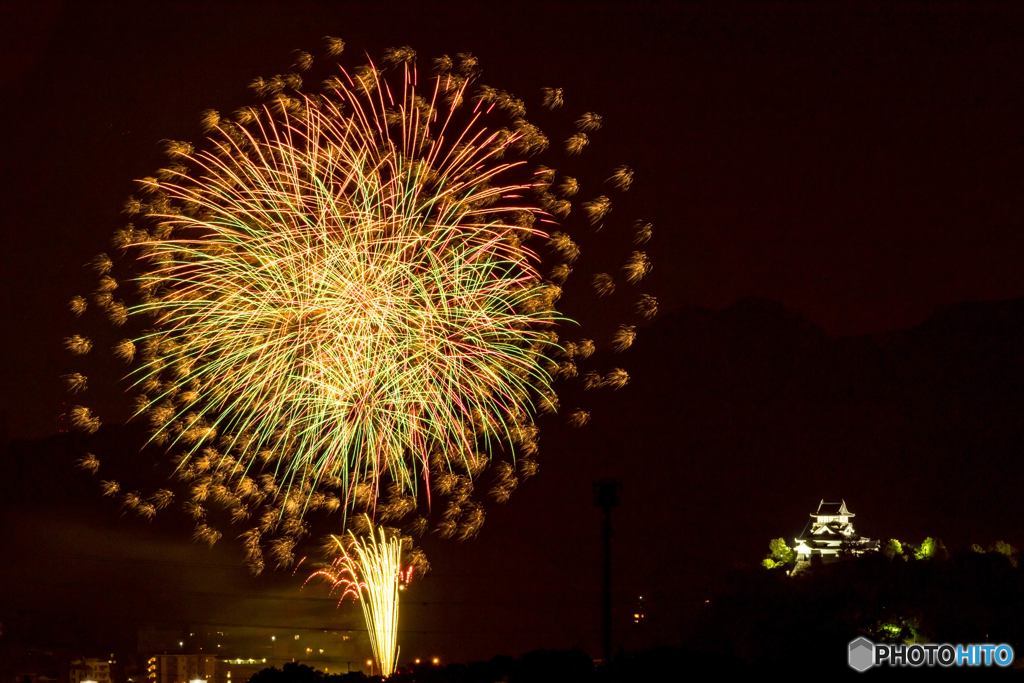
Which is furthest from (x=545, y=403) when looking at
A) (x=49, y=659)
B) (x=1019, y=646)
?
(x=49, y=659)

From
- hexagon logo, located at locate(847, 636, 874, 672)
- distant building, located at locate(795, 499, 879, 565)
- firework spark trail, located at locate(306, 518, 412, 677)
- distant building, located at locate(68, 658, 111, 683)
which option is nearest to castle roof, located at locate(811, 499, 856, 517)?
distant building, located at locate(795, 499, 879, 565)

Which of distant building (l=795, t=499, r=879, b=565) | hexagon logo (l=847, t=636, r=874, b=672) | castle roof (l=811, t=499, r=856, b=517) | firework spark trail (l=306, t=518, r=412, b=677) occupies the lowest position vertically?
hexagon logo (l=847, t=636, r=874, b=672)

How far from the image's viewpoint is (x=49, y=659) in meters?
153

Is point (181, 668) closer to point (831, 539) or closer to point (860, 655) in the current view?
point (831, 539)

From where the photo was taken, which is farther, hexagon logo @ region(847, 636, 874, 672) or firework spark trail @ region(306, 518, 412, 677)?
firework spark trail @ region(306, 518, 412, 677)

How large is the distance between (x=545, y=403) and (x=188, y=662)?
188 feet

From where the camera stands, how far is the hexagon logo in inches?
1237

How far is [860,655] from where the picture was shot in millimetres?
31906

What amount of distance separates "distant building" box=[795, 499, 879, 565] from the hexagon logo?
70.2 m

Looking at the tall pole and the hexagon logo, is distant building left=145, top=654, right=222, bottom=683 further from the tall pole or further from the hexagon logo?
the hexagon logo

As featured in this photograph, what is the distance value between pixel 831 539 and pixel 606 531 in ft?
230

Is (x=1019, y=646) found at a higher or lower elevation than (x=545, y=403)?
lower

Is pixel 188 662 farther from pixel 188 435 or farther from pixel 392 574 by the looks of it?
pixel 188 435

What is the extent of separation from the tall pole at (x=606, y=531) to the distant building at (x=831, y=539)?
64800 mm
